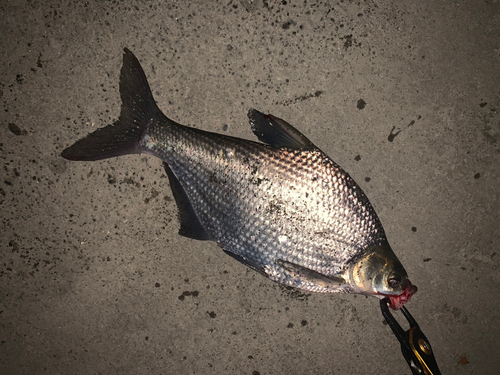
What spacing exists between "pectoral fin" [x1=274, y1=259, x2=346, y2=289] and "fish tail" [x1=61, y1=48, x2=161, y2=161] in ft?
4.38

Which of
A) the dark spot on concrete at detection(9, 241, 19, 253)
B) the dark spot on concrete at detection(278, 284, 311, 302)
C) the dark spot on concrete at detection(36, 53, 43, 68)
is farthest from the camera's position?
the dark spot on concrete at detection(278, 284, 311, 302)

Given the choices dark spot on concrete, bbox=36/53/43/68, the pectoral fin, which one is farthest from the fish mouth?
dark spot on concrete, bbox=36/53/43/68

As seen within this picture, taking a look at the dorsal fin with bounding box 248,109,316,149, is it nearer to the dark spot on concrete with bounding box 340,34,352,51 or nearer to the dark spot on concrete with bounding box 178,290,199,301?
the dark spot on concrete with bounding box 340,34,352,51

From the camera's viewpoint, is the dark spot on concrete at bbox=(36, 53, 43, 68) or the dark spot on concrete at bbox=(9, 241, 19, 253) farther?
the dark spot on concrete at bbox=(9, 241, 19, 253)

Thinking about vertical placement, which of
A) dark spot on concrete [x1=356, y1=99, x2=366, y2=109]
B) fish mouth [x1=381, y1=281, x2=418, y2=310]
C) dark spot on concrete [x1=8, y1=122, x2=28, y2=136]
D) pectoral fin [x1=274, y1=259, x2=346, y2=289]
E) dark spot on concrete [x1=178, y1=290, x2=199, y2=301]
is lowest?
dark spot on concrete [x1=178, y1=290, x2=199, y2=301]

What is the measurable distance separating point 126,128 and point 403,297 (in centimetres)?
229

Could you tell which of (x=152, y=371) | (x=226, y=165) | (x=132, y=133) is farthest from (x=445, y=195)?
(x=152, y=371)

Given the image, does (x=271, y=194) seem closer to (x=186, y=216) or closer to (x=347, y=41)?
(x=186, y=216)

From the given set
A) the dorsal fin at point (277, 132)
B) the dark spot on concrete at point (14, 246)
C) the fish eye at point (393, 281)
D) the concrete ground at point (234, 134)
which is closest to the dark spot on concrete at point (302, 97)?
the concrete ground at point (234, 134)

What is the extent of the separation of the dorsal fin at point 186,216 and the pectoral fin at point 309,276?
1.94ft

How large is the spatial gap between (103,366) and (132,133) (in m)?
2.05

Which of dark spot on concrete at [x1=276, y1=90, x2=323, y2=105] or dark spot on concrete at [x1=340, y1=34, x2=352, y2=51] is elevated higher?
dark spot on concrete at [x1=340, y1=34, x2=352, y2=51]

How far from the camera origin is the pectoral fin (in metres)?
1.80

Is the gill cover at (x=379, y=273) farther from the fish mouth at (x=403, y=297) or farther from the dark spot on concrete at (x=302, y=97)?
the dark spot on concrete at (x=302, y=97)
